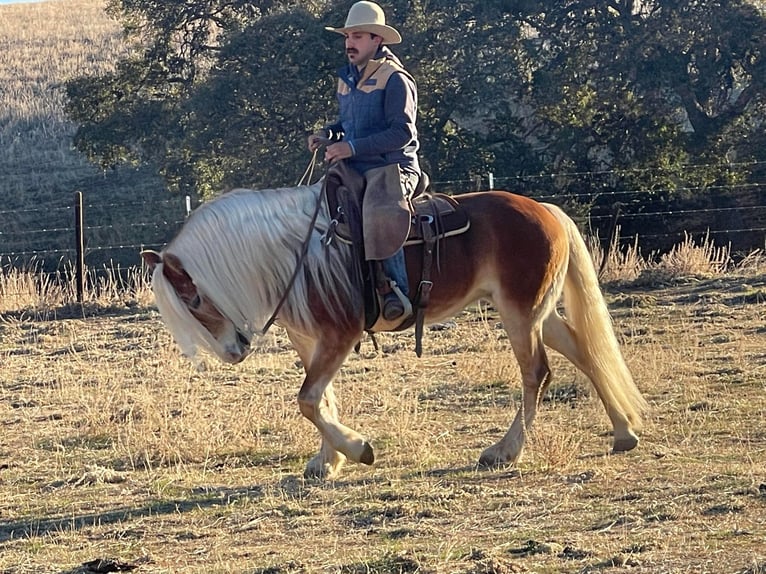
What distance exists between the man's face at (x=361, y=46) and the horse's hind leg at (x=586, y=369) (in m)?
2.02

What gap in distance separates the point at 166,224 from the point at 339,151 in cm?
2077

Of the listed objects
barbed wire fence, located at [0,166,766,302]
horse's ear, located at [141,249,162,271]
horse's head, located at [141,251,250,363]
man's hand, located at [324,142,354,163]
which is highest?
man's hand, located at [324,142,354,163]

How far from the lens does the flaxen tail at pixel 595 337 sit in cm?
698

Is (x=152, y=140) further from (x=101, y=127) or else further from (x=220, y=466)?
(x=220, y=466)

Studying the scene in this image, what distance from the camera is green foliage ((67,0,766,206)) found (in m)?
21.4

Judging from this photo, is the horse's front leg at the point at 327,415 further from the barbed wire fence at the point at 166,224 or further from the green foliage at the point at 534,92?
the green foliage at the point at 534,92

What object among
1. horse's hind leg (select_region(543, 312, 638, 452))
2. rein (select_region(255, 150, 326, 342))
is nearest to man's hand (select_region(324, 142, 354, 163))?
rein (select_region(255, 150, 326, 342))

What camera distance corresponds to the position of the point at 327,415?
6.37 m

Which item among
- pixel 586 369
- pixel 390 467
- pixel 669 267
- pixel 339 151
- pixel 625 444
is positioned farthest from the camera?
pixel 669 267

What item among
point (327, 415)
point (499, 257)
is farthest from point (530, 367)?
point (327, 415)

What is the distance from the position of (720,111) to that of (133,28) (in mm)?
13424

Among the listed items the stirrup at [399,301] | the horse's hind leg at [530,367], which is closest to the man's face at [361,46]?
the stirrup at [399,301]

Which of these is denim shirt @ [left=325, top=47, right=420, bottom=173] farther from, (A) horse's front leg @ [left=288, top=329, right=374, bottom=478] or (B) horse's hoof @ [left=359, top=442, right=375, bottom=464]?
(B) horse's hoof @ [left=359, top=442, right=375, bottom=464]

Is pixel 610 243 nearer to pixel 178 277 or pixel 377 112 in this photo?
pixel 377 112
